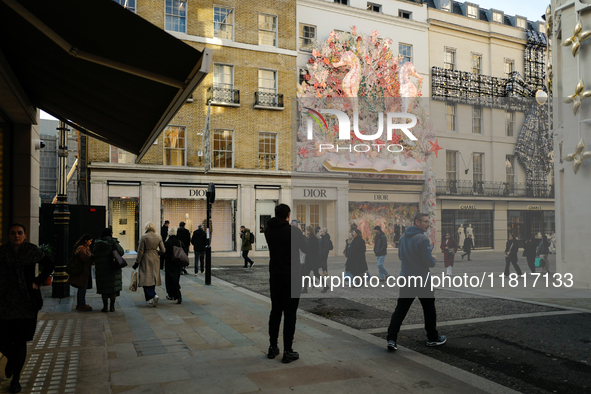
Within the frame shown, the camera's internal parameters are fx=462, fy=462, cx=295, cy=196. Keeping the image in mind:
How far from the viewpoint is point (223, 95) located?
85.2ft

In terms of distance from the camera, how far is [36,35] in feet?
14.9

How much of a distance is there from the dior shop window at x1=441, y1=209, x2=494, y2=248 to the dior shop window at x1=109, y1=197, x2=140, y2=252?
15.1 m

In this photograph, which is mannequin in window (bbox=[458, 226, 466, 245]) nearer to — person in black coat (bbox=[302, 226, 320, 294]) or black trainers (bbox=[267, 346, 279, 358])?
person in black coat (bbox=[302, 226, 320, 294])

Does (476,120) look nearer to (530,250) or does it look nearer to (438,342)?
(530,250)

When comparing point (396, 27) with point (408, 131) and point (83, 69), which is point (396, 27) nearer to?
point (408, 131)

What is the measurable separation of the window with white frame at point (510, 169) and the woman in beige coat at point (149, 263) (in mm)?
11431

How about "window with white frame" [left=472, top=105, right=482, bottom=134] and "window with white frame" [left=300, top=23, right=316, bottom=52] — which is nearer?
"window with white frame" [left=472, top=105, right=482, bottom=134]

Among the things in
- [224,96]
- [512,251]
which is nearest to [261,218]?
[224,96]

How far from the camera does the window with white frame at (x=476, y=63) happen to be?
2730 centimetres

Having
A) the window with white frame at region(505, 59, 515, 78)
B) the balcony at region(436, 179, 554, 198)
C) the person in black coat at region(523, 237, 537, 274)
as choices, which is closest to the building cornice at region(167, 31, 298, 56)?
the window with white frame at region(505, 59, 515, 78)

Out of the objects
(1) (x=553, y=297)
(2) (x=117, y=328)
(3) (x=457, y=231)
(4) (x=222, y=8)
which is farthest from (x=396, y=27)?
(2) (x=117, y=328)

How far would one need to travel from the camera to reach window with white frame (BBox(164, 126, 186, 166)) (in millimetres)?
24797

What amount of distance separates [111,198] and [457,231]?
654 inches

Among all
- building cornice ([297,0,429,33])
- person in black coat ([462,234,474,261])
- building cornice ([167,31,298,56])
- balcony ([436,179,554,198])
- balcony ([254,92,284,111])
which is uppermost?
building cornice ([297,0,429,33])
